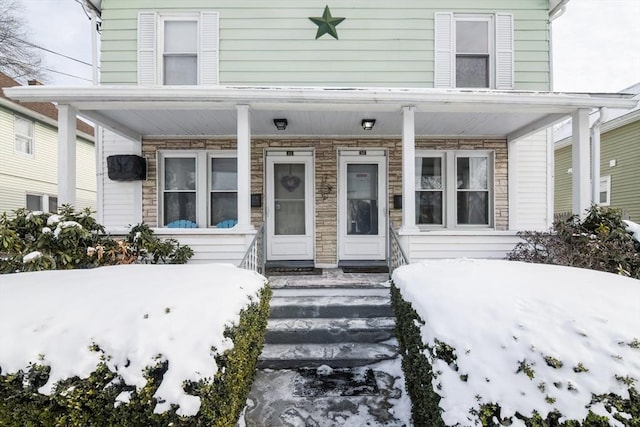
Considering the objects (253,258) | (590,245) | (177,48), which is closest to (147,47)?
(177,48)

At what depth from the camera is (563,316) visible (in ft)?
6.08

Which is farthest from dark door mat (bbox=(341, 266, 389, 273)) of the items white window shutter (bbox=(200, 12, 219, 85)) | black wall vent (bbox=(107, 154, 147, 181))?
white window shutter (bbox=(200, 12, 219, 85))

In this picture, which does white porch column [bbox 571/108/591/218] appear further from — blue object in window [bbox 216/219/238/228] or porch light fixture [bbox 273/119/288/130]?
blue object in window [bbox 216/219/238/228]

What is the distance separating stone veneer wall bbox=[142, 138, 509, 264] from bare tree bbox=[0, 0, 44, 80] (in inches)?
571

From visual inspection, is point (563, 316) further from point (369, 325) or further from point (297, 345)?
point (297, 345)

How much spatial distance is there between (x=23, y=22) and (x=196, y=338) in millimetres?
20452

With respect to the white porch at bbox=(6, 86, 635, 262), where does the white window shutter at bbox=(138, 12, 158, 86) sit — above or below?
above

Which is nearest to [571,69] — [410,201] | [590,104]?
[590,104]

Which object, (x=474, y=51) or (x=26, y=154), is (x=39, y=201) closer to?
(x=26, y=154)

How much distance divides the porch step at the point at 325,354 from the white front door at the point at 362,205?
2869 mm

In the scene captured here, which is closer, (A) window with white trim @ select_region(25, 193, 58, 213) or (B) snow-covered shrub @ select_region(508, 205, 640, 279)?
(B) snow-covered shrub @ select_region(508, 205, 640, 279)

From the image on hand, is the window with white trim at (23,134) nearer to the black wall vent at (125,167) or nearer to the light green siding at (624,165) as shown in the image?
the black wall vent at (125,167)

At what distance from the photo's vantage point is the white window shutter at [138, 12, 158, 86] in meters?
6.33

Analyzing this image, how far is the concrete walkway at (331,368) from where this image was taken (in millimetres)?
2768
